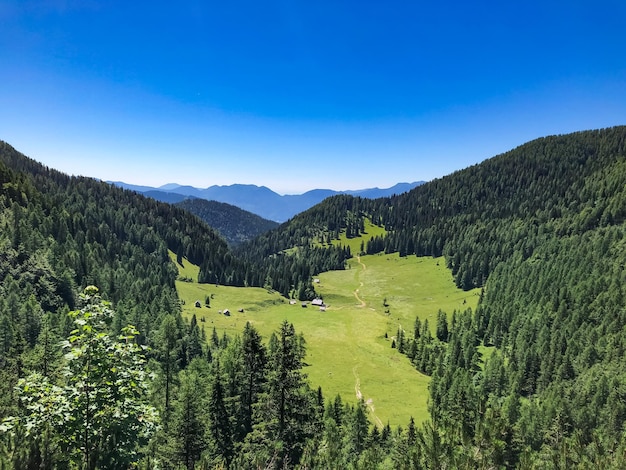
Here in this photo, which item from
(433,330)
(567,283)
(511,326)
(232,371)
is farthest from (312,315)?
(232,371)

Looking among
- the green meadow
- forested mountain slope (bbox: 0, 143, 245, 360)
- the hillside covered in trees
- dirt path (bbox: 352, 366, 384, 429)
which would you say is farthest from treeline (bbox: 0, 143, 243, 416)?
dirt path (bbox: 352, 366, 384, 429)

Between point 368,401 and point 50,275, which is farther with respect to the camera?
point 50,275

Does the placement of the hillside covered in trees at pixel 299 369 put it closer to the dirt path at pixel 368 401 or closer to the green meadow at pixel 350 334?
the green meadow at pixel 350 334

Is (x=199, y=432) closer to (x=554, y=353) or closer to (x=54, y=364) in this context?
(x=54, y=364)

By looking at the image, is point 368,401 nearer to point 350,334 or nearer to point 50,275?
point 350,334

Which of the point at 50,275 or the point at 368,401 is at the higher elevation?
the point at 50,275

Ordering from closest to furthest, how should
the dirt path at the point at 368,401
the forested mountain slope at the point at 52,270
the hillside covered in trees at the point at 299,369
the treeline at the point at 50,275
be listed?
the hillside covered in trees at the point at 299,369 → the dirt path at the point at 368,401 → the treeline at the point at 50,275 → the forested mountain slope at the point at 52,270

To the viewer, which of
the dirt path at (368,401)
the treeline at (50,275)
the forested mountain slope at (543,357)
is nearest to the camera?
the forested mountain slope at (543,357)

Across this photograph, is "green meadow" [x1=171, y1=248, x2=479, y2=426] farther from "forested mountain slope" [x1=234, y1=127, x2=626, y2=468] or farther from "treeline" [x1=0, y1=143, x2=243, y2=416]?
"treeline" [x1=0, y1=143, x2=243, y2=416]

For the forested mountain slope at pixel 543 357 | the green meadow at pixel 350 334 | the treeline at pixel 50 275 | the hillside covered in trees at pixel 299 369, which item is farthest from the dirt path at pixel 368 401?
the treeline at pixel 50 275

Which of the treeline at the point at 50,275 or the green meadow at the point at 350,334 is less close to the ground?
the treeline at the point at 50,275

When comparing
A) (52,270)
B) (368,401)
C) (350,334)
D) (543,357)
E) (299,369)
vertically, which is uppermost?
(299,369)

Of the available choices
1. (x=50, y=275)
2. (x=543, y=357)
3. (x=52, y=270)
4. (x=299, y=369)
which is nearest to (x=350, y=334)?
(x=543, y=357)

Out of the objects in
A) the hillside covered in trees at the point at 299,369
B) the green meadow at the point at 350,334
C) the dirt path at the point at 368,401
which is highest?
the hillside covered in trees at the point at 299,369
